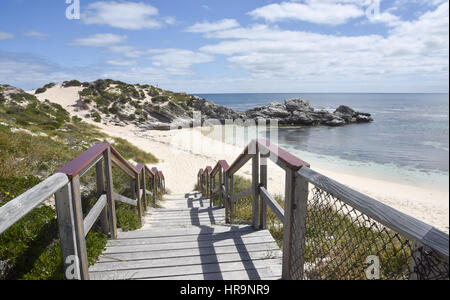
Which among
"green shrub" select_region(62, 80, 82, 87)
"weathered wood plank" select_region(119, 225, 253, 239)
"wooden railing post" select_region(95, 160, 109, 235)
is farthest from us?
"green shrub" select_region(62, 80, 82, 87)

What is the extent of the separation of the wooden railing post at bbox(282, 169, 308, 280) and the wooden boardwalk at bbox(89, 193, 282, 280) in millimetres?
331

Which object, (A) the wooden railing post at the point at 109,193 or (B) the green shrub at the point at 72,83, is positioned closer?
(A) the wooden railing post at the point at 109,193

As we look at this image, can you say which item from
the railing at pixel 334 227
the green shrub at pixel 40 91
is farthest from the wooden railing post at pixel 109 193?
the green shrub at pixel 40 91

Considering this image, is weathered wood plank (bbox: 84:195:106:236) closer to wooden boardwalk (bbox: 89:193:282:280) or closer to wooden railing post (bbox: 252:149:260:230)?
wooden boardwalk (bbox: 89:193:282:280)

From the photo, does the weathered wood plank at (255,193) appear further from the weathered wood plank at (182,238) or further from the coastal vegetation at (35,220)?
the coastal vegetation at (35,220)

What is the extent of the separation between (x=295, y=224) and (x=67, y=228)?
175cm

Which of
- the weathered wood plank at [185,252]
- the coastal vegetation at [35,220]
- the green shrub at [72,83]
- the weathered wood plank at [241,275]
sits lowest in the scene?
the weathered wood plank at [241,275]

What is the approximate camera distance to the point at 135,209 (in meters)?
5.03

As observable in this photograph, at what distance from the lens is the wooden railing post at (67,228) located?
2078mm

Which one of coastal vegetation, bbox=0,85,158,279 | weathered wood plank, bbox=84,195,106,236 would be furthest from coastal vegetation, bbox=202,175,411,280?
coastal vegetation, bbox=0,85,158,279

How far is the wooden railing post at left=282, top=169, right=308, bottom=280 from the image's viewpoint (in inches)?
88.2

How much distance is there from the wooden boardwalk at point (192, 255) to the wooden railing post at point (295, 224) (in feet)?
1.09

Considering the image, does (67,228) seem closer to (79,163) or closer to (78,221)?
(78,221)

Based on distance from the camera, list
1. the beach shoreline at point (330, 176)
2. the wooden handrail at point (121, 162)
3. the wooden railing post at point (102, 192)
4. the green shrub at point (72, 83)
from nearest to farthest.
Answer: the wooden railing post at point (102, 192), the wooden handrail at point (121, 162), the beach shoreline at point (330, 176), the green shrub at point (72, 83)
